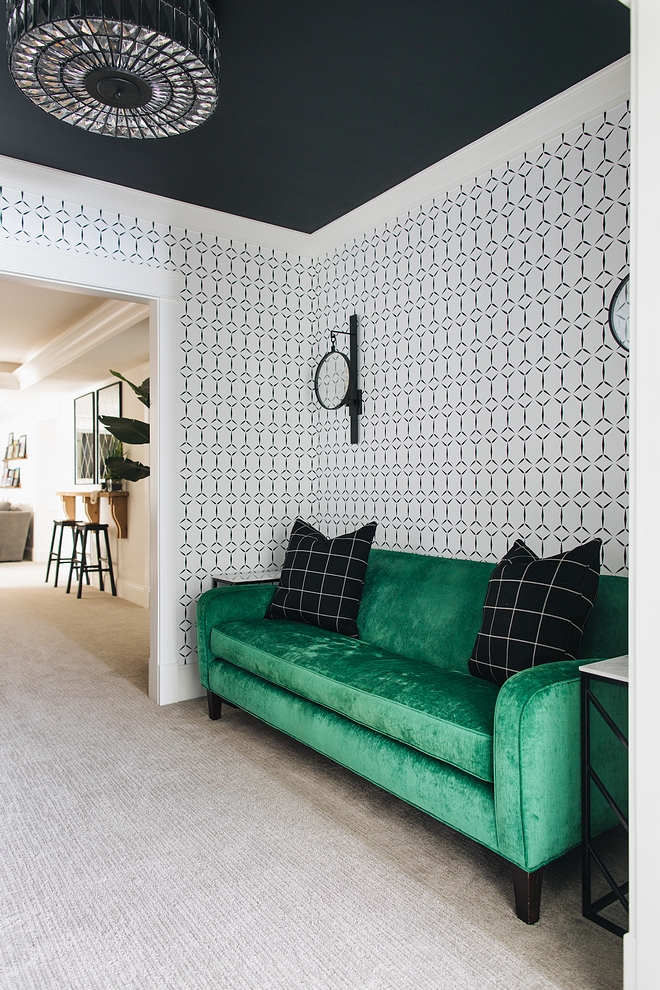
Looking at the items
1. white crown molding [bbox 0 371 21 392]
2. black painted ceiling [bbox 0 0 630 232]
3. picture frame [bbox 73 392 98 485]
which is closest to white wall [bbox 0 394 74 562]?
picture frame [bbox 73 392 98 485]

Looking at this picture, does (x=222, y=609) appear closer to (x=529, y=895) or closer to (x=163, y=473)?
(x=163, y=473)

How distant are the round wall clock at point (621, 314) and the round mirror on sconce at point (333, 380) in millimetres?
1686

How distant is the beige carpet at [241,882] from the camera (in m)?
1.66

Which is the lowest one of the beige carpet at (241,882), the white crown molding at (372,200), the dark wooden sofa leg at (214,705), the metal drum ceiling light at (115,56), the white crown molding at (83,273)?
the beige carpet at (241,882)

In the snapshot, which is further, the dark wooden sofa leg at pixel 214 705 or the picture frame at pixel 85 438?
the picture frame at pixel 85 438

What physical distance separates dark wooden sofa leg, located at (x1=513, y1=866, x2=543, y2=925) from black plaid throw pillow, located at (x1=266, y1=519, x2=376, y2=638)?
4.82 ft

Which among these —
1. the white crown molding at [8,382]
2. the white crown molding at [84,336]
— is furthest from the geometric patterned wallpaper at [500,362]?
the white crown molding at [8,382]

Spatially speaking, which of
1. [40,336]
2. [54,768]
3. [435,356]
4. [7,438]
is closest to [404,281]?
[435,356]

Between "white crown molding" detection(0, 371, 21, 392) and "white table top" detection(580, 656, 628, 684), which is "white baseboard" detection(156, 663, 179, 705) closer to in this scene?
"white table top" detection(580, 656, 628, 684)

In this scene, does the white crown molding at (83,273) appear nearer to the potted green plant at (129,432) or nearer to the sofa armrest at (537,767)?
the potted green plant at (129,432)

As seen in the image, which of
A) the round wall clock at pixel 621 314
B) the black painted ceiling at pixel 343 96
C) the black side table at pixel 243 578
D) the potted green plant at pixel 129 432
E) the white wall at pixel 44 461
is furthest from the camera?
the white wall at pixel 44 461

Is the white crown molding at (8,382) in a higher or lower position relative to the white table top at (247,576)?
higher

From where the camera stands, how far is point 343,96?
9.02 feet

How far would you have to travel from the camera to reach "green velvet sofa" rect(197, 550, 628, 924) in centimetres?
183
